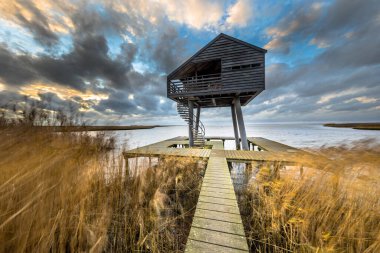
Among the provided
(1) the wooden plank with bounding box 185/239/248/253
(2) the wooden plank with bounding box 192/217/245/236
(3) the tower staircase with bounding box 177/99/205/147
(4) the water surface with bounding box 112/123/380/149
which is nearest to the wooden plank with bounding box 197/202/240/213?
(2) the wooden plank with bounding box 192/217/245/236

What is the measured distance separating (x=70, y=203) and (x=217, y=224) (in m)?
2.53

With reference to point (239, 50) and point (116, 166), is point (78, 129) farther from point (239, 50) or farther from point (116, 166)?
point (239, 50)

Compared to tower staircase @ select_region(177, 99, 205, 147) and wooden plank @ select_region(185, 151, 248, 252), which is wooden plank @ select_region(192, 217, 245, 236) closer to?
wooden plank @ select_region(185, 151, 248, 252)

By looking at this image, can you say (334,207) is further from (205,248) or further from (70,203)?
(70,203)

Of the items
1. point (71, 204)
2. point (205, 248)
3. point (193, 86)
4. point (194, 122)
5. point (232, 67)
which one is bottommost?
point (205, 248)

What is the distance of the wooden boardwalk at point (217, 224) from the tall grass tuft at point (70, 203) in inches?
23.7

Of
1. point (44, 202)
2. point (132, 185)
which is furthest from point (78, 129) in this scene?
point (44, 202)

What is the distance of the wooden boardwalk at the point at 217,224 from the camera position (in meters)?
1.92

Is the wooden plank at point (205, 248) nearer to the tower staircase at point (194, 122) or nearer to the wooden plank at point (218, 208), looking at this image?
the wooden plank at point (218, 208)

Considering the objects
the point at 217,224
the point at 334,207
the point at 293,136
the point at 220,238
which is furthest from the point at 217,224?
the point at 293,136

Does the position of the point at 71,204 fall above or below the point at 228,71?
below

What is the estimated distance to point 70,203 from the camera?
7.85 feet

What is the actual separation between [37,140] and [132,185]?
3207mm

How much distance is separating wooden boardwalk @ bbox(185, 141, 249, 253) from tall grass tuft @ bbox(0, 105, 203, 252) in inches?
23.7
